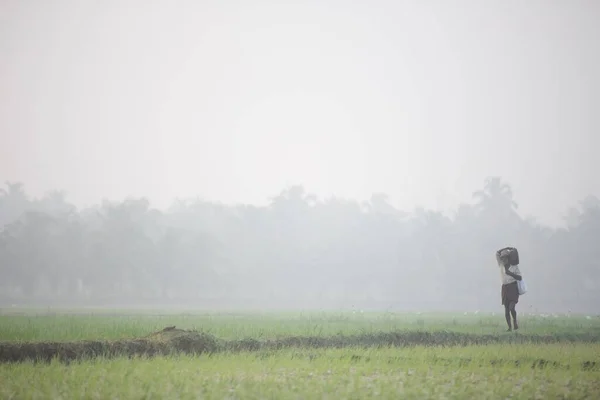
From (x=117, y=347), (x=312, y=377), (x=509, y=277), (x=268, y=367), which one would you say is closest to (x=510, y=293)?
(x=509, y=277)

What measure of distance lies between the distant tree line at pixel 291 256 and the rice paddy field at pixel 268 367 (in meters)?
41.4

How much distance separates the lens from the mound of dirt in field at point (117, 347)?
1058 cm

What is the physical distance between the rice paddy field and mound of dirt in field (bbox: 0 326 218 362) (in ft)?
0.06

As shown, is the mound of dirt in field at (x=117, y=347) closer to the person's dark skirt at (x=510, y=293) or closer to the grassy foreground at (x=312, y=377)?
the grassy foreground at (x=312, y=377)

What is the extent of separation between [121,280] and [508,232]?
128ft

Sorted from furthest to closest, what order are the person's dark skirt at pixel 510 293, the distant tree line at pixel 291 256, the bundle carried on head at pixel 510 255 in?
1. the distant tree line at pixel 291 256
2. the person's dark skirt at pixel 510 293
3. the bundle carried on head at pixel 510 255

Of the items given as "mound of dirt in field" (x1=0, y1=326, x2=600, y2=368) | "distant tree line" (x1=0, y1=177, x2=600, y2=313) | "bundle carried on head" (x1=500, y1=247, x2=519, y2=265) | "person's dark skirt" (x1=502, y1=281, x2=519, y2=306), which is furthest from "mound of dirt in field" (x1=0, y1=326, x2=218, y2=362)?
"distant tree line" (x1=0, y1=177, x2=600, y2=313)

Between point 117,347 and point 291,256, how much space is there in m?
54.9

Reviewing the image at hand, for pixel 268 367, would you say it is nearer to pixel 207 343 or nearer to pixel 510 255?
pixel 207 343

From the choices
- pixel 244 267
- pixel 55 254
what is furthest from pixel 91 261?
pixel 244 267

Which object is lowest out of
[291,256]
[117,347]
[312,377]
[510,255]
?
[312,377]

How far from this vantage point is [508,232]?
2598 inches

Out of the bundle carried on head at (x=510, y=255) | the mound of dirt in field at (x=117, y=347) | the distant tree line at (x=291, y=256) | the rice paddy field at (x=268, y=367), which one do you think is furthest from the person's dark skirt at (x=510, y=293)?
the distant tree line at (x=291, y=256)

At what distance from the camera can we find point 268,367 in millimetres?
9719
